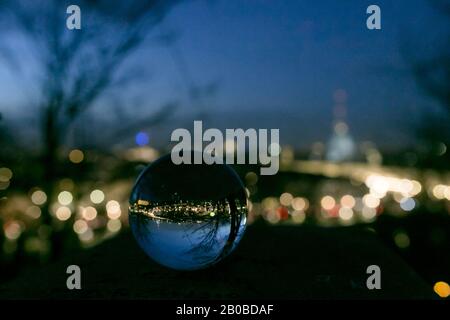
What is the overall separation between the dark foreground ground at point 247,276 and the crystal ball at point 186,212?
21 centimetres

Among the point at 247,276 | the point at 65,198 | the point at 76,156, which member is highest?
the point at 76,156

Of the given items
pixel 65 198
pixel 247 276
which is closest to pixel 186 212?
pixel 247 276

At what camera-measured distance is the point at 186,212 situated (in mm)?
2723

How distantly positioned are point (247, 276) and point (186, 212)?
2.29 ft

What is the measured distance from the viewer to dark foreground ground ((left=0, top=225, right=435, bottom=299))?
267cm

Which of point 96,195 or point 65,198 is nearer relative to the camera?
point 65,198

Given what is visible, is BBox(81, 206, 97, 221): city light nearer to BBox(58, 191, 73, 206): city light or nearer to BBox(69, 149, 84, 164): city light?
BBox(58, 191, 73, 206): city light

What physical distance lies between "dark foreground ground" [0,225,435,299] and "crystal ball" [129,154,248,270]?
0.21m

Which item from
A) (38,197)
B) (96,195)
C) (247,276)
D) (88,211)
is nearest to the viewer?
(247,276)

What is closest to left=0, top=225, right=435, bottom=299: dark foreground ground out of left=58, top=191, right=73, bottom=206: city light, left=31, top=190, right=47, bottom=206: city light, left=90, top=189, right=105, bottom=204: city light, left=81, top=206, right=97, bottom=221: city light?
left=58, top=191, right=73, bottom=206: city light

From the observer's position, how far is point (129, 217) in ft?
9.66

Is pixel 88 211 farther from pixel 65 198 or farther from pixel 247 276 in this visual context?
pixel 247 276

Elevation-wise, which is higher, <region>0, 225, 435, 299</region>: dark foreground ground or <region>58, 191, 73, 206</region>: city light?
<region>58, 191, 73, 206</region>: city light
